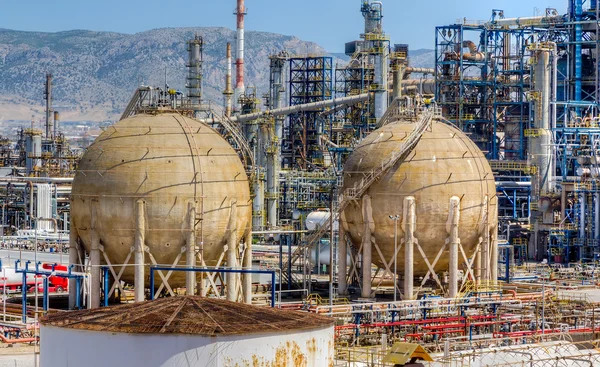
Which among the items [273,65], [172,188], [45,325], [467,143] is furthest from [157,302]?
[273,65]

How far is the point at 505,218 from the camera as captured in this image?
268 ft

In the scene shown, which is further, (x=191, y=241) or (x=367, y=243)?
(x=367, y=243)

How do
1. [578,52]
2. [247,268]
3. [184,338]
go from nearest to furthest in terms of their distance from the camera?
[184,338]
[247,268]
[578,52]

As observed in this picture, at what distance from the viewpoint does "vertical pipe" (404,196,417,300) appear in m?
49.0

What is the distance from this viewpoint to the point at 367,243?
5022cm

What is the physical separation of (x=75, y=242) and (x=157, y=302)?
60.2ft

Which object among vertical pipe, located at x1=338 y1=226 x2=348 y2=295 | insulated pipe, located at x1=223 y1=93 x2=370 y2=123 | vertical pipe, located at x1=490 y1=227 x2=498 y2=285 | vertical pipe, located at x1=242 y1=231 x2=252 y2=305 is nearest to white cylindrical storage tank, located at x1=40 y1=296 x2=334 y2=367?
vertical pipe, located at x1=242 y1=231 x2=252 y2=305

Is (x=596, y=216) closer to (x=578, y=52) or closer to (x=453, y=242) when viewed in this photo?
(x=578, y=52)

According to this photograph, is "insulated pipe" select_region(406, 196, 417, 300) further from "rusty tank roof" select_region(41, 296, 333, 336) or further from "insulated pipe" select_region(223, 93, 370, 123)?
"insulated pipe" select_region(223, 93, 370, 123)

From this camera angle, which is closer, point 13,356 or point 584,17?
point 13,356

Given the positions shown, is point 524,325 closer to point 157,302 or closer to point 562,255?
point 157,302

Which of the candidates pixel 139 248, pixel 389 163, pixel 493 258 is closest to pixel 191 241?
pixel 139 248

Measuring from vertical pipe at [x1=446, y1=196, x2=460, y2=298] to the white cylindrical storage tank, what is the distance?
69.1 ft

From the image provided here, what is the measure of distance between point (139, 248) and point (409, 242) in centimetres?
1076
